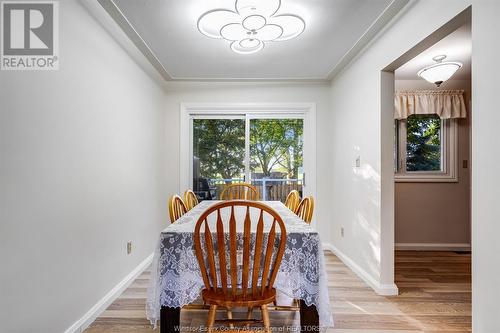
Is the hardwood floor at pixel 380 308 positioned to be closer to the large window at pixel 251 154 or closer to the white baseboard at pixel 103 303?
the white baseboard at pixel 103 303

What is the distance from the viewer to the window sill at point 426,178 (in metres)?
4.14

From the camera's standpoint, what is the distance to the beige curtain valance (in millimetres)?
4020

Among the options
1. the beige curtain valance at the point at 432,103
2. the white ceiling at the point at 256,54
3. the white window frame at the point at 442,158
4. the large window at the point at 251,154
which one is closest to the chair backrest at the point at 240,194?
the large window at the point at 251,154

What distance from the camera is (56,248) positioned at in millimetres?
1798

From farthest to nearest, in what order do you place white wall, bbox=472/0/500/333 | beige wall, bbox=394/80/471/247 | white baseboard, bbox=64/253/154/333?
beige wall, bbox=394/80/471/247 < white baseboard, bbox=64/253/154/333 < white wall, bbox=472/0/500/333

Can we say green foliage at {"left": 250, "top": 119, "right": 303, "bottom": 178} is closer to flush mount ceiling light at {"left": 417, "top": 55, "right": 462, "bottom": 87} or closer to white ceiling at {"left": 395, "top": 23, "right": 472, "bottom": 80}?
white ceiling at {"left": 395, "top": 23, "right": 472, "bottom": 80}

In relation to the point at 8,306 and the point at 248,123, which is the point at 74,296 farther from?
the point at 248,123

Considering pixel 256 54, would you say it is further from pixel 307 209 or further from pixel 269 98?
pixel 307 209

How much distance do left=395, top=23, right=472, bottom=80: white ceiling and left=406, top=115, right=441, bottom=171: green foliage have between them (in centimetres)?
61

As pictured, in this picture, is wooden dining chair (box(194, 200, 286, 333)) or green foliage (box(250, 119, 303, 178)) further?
green foliage (box(250, 119, 303, 178))

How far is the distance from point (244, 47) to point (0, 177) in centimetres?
198

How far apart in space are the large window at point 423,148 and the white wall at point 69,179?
3.47 metres

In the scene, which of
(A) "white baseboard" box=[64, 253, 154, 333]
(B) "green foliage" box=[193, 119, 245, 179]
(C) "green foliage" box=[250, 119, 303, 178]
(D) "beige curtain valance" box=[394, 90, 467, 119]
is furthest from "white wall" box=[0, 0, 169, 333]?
(D) "beige curtain valance" box=[394, 90, 467, 119]

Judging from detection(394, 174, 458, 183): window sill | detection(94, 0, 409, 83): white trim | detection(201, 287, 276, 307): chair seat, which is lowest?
detection(201, 287, 276, 307): chair seat
